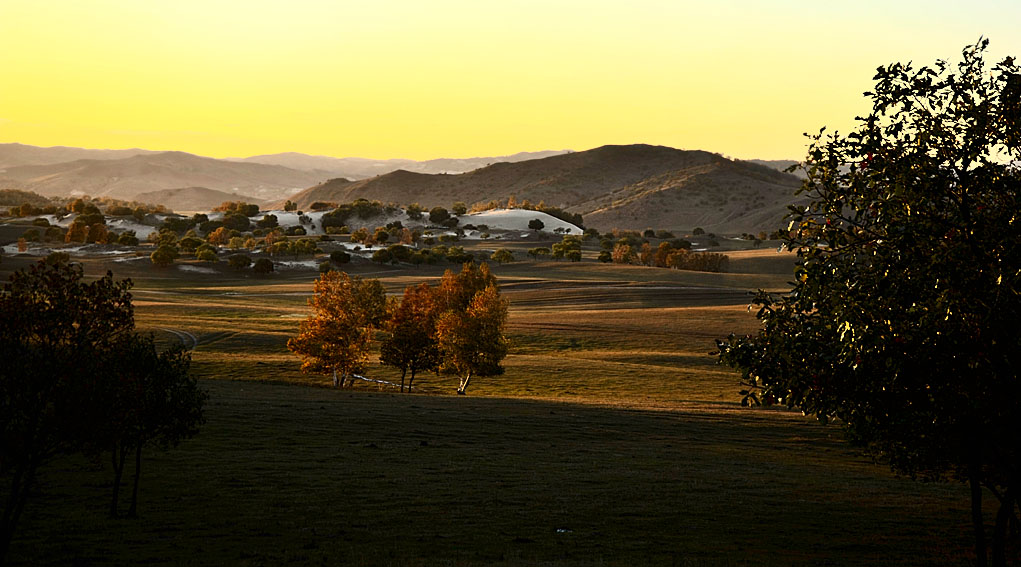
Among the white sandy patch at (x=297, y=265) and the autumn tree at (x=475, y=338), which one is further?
the white sandy patch at (x=297, y=265)

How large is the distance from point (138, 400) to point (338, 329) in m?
48.1

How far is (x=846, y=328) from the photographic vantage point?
707 inches

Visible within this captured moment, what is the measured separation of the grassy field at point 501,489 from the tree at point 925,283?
217 inches

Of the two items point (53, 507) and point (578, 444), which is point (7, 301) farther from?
A: point (578, 444)

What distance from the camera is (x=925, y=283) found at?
1847 cm

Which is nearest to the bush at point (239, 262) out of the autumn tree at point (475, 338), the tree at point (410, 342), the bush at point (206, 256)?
the bush at point (206, 256)

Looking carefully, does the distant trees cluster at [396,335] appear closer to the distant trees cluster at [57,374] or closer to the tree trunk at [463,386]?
the tree trunk at [463,386]

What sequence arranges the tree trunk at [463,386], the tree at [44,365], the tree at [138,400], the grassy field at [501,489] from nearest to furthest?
the tree at [44,365], the tree at [138,400], the grassy field at [501,489], the tree trunk at [463,386]

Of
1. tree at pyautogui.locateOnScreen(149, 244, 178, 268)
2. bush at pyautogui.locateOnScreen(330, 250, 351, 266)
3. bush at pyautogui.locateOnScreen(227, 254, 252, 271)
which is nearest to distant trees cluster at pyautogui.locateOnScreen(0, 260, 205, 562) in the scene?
bush at pyautogui.locateOnScreen(227, 254, 252, 271)

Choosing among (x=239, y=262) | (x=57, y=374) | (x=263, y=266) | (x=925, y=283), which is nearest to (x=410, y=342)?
(x=57, y=374)

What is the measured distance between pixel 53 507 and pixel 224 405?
2077 cm

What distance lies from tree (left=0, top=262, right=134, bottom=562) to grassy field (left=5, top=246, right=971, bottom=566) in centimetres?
359

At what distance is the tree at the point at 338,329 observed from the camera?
236 ft

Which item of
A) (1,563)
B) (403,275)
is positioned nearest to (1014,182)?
(1,563)
